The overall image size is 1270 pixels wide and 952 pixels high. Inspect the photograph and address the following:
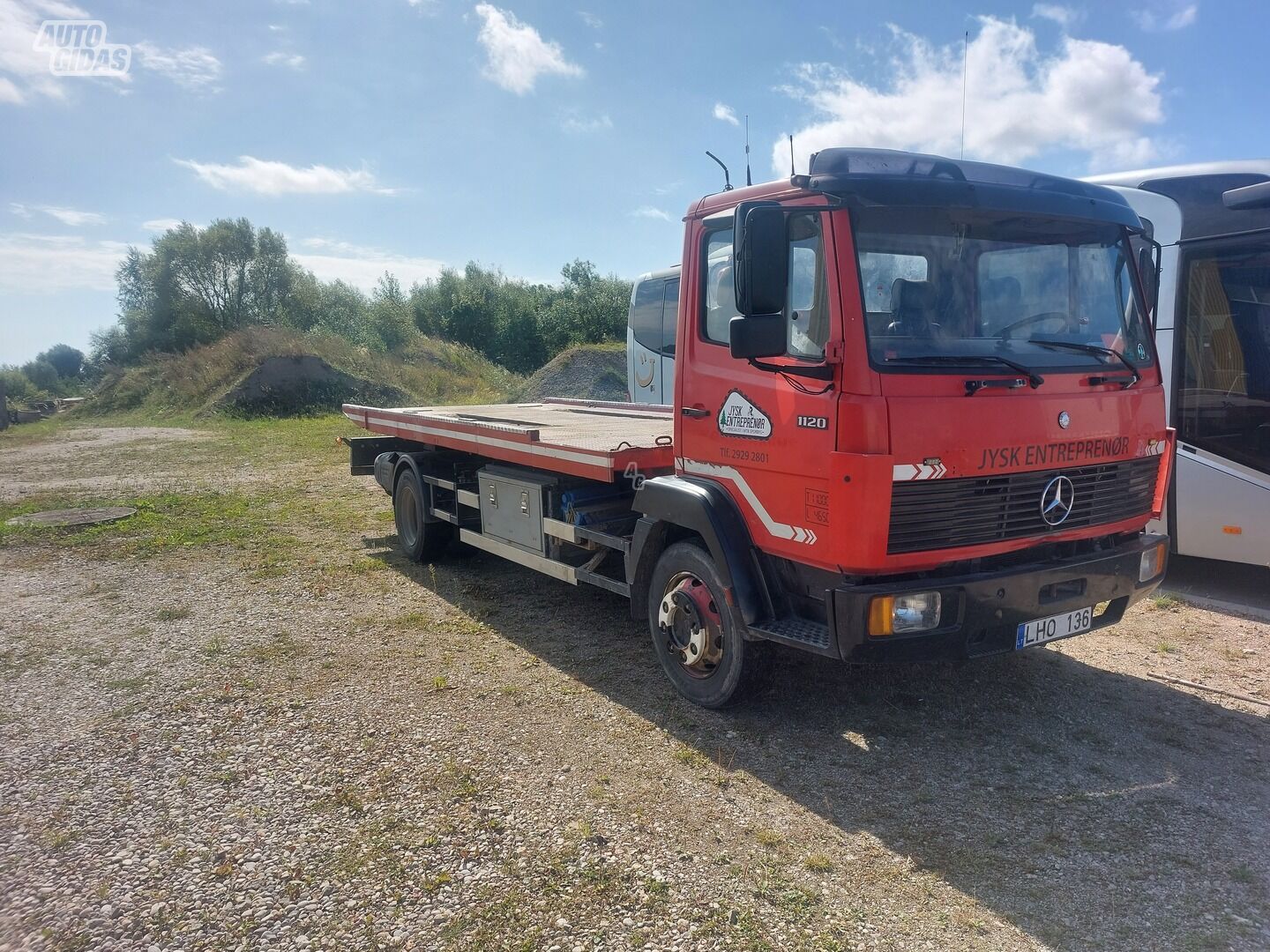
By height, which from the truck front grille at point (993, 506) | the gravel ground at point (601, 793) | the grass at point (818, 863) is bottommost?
the grass at point (818, 863)

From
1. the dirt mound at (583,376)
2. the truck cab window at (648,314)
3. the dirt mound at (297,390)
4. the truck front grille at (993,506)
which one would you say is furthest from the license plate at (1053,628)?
the dirt mound at (297,390)

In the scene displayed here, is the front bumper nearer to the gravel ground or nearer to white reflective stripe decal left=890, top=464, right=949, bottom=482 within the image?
white reflective stripe decal left=890, top=464, right=949, bottom=482

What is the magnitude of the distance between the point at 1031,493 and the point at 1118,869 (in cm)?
153

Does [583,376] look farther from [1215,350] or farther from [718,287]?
[718,287]

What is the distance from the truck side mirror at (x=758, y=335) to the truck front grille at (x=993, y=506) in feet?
2.69

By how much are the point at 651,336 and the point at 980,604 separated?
35.1 feet

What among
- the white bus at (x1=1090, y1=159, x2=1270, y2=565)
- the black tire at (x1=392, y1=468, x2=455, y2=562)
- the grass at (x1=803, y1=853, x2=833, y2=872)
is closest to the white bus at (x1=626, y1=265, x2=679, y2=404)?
the black tire at (x1=392, y1=468, x2=455, y2=562)

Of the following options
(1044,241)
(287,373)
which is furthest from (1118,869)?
(287,373)

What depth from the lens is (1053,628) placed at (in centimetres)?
391

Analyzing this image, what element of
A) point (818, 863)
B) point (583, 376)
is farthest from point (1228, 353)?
point (583, 376)

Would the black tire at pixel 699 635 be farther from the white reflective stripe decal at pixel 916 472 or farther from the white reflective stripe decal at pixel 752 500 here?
the white reflective stripe decal at pixel 916 472

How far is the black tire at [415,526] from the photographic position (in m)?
7.69

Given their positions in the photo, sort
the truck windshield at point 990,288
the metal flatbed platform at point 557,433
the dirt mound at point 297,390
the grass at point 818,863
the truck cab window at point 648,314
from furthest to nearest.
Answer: the dirt mound at point 297,390 → the truck cab window at point 648,314 → the metal flatbed platform at point 557,433 → the truck windshield at point 990,288 → the grass at point 818,863

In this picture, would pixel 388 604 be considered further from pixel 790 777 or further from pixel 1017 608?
pixel 1017 608
